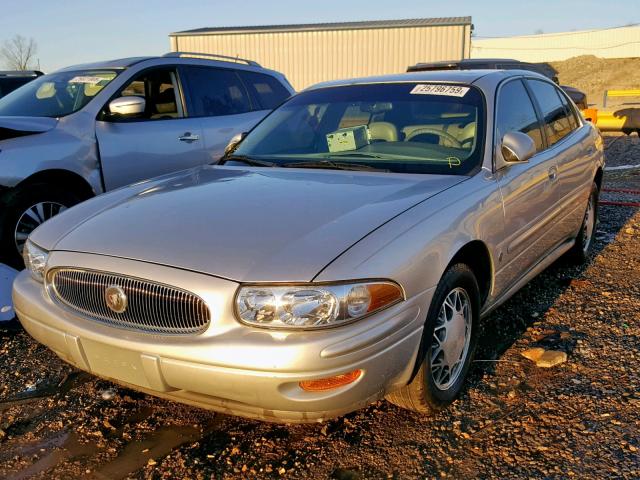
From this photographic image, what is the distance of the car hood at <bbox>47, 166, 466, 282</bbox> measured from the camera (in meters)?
2.28

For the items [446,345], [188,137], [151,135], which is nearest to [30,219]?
[151,135]

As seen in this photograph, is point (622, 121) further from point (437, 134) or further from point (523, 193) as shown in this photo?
point (437, 134)

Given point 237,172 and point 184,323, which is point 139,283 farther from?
point 237,172

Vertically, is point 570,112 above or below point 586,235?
above

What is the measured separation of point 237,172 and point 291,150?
404 mm

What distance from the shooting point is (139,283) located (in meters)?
2.33

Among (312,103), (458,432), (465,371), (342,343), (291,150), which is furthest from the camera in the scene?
(312,103)

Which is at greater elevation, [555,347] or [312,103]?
[312,103]

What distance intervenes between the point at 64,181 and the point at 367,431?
328 cm

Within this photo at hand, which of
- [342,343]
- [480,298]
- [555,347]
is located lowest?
[555,347]

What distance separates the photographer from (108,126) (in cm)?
504

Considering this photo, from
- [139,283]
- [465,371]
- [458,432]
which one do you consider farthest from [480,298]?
[139,283]

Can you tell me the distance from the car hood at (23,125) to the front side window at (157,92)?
2.22ft

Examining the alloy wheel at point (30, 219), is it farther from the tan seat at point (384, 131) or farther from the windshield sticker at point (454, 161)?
the windshield sticker at point (454, 161)
